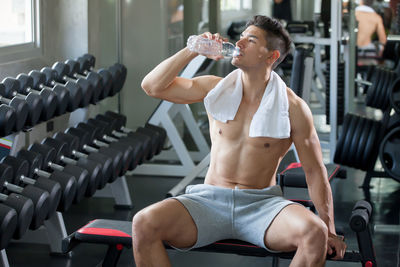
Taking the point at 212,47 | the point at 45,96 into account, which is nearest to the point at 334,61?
the point at 45,96

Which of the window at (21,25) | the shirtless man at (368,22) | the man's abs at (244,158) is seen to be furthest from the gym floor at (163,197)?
the shirtless man at (368,22)

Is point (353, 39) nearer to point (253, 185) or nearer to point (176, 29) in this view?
point (176, 29)

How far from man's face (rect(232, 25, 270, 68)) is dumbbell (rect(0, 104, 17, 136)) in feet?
3.46

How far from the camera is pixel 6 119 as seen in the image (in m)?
2.95

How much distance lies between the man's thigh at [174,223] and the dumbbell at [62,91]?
1340 mm

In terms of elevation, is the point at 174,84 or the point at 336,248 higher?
the point at 174,84

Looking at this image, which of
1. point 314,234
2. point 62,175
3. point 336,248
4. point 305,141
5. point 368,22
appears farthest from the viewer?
point 368,22

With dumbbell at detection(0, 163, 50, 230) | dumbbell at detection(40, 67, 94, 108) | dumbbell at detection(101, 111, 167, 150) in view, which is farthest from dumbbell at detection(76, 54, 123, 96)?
dumbbell at detection(0, 163, 50, 230)

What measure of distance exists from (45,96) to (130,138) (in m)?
0.78

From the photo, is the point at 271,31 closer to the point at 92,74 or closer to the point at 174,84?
the point at 174,84

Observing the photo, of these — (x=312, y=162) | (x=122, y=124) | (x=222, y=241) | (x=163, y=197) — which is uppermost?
(x=312, y=162)

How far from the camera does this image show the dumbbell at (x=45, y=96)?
3.37 m

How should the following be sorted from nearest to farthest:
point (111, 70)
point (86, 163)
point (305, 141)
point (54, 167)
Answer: point (305, 141) < point (54, 167) < point (86, 163) < point (111, 70)

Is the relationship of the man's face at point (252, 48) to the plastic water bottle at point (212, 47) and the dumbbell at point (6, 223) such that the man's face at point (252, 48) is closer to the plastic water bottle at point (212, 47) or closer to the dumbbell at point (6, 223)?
the plastic water bottle at point (212, 47)
